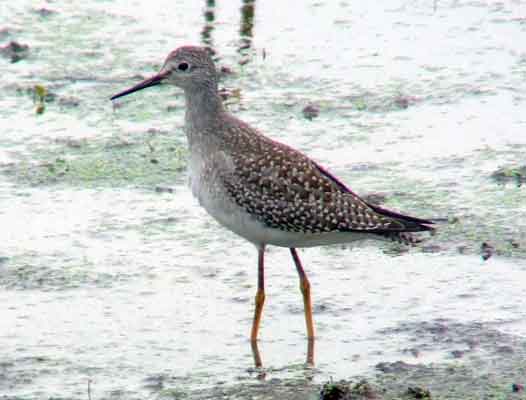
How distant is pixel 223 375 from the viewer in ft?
26.0

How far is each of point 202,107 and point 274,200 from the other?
36.3 inches

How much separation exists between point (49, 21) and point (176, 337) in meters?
7.24

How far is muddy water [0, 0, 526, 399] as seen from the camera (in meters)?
8.26

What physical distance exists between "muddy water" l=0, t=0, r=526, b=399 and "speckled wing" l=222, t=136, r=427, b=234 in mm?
689

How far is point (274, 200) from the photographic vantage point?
818cm

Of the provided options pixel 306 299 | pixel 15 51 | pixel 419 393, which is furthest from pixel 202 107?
pixel 15 51

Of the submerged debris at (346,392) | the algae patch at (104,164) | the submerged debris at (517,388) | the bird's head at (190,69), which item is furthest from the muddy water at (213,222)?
the bird's head at (190,69)

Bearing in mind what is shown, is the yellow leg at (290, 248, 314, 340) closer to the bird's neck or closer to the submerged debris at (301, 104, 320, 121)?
the bird's neck

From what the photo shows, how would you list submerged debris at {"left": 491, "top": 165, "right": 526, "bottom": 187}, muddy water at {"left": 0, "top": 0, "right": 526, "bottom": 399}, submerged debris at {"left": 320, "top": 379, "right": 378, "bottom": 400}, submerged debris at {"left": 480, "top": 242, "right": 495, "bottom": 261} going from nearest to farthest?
A: submerged debris at {"left": 320, "top": 379, "right": 378, "bottom": 400}
muddy water at {"left": 0, "top": 0, "right": 526, "bottom": 399}
submerged debris at {"left": 480, "top": 242, "right": 495, "bottom": 261}
submerged debris at {"left": 491, "top": 165, "right": 526, "bottom": 187}

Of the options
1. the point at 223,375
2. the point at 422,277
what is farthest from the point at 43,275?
the point at 422,277

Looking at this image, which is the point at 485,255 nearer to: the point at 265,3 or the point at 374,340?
the point at 374,340

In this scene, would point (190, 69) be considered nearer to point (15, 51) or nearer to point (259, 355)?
point (259, 355)

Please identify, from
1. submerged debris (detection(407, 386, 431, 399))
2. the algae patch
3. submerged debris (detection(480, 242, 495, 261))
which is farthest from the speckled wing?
the algae patch

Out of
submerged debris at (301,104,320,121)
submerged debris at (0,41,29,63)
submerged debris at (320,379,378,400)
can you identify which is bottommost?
submerged debris at (320,379,378,400)
